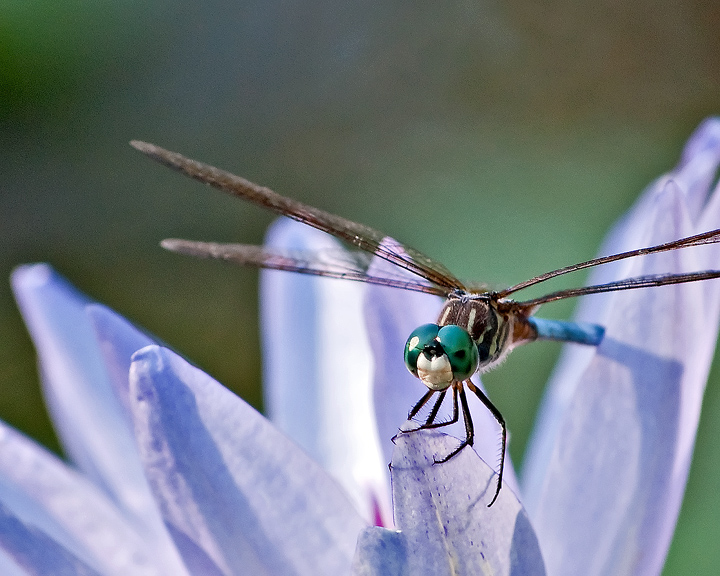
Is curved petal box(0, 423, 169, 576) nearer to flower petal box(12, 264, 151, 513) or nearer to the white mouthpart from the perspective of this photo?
flower petal box(12, 264, 151, 513)

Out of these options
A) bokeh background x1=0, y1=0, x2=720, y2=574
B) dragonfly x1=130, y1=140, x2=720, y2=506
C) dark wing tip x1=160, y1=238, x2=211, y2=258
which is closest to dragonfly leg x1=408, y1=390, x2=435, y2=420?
dragonfly x1=130, y1=140, x2=720, y2=506

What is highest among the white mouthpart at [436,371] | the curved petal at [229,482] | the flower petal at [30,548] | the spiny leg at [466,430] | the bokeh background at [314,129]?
the bokeh background at [314,129]

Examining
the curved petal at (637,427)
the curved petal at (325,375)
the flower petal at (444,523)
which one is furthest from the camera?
the curved petal at (325,375)

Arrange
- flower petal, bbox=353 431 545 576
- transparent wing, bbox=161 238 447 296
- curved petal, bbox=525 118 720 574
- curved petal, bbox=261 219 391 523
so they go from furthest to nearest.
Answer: curved petal, bbox=261 219 391 523
transparent wing, bbox=161 238 447 296
curved petal, bbox=525 118 720 574
flower petal, bbox=353 431 545 576

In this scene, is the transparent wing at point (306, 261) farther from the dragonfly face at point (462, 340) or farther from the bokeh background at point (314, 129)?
the bokeh background at point (314, 129)

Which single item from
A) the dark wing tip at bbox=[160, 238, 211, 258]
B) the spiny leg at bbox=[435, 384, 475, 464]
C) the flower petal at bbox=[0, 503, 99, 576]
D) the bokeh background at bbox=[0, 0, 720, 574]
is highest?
the bokeh background at bbox=[0, 0, 720, 574]

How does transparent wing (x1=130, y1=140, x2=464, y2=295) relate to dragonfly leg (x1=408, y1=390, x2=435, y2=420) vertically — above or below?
above

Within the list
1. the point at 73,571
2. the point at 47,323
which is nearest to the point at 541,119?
the point at 47,323

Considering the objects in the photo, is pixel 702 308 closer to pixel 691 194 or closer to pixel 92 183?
pixel 691 194

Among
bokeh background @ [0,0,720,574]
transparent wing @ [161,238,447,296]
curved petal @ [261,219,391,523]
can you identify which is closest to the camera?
transparent wing @ [161,238,447,296]

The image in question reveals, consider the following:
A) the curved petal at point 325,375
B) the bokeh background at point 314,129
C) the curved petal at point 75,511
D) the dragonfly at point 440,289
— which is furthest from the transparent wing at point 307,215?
the bokeh background at point 314,129
